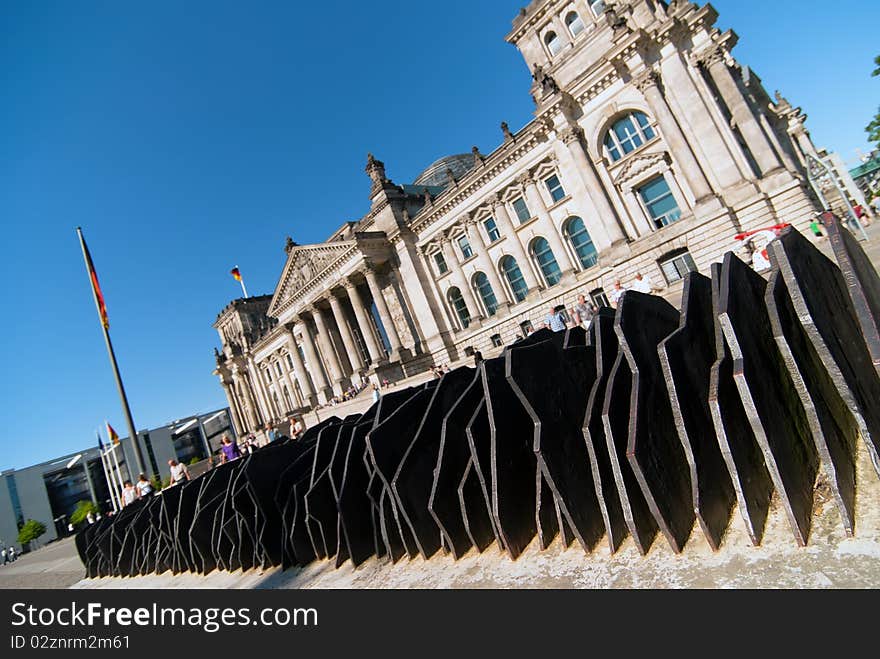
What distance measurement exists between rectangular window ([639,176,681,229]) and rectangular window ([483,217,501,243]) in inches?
451

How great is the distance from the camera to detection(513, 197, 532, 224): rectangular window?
1287 inches

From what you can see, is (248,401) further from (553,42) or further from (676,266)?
(676,266)

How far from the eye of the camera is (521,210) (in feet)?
108

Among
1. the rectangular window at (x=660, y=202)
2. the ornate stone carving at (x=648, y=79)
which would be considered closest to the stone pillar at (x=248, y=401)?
the rectangular window at (x=660, y=202)

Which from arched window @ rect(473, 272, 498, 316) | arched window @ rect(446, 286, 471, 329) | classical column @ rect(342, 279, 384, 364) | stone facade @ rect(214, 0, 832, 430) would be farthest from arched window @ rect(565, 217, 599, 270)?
classical column @ rect(342, 279, 384, 364)

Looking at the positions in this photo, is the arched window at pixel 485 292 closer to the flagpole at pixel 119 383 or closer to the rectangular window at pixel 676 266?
the rectangular window at pixel 676 266

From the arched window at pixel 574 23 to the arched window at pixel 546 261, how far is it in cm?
1327

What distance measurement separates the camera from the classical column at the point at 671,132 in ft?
77.2

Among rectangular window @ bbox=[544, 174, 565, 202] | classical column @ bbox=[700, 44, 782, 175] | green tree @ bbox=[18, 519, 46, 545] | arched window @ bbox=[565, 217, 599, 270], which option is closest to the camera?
classical column @ bbox=[700, 44, 782, 175]

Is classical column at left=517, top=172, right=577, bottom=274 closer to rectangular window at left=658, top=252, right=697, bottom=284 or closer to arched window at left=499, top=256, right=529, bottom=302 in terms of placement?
arched window at left=499, top=256, right=529, bottom=302

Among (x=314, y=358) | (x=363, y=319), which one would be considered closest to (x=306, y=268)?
(x=314, y=358)
